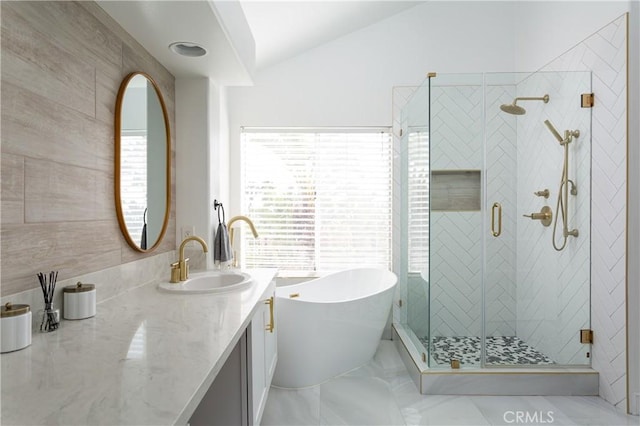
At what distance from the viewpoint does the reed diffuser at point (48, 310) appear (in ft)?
3.98

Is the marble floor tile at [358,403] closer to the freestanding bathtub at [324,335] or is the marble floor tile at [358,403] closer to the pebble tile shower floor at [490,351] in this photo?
the freestanding bathtub at [324,335]

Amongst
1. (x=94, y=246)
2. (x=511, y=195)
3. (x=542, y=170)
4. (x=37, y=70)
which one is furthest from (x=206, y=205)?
(x=542, y=170)

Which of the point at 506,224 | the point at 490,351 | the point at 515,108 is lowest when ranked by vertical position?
the point at 490,351

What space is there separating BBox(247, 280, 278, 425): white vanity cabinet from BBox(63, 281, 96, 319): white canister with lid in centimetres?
58

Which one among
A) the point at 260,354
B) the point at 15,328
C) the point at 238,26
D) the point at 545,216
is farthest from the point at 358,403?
the point at 238,26

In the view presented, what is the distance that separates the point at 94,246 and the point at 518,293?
8.10 ft

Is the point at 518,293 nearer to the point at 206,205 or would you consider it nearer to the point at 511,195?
the point at 511,195

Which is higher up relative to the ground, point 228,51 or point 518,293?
point 228,51

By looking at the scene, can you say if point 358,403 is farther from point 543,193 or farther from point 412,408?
point 543,193

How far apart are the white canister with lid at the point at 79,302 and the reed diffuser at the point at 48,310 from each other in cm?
6

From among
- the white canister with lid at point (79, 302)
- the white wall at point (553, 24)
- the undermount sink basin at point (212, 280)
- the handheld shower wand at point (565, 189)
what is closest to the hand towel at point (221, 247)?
the undermount sink basin at point (212, 280)

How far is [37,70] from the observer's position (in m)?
1.26

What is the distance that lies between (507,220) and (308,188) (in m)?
1.69

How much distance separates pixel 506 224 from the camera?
2.50m
